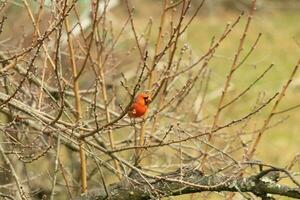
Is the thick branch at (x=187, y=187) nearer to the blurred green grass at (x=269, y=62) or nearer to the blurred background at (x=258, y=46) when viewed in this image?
the blurred background at (x=258, y=46)

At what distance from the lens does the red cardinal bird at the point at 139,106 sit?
4207 mm

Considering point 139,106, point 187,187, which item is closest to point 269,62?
point 187,187

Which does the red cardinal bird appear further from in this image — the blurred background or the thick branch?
the blurred background

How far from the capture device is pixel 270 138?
15844 mm

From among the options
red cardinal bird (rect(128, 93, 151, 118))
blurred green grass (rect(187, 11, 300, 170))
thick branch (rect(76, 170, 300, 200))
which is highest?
blurred green grass (rect(187, 11, 300, 170))

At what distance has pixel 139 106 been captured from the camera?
4211 millimetres

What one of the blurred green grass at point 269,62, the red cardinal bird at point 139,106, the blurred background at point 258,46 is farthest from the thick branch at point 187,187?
the blurred green grass at point 269,62

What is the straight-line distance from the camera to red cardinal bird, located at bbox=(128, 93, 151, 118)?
4.21 meters

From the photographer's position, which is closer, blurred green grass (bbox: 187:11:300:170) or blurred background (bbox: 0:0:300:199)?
blurred background (bbox: 0:0:300:199)

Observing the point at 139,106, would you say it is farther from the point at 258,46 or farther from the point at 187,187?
the point at 258,46

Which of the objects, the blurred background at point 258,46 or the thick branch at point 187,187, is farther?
the blurred background at point 258,46

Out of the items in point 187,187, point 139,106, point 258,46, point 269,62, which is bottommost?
point 187,187

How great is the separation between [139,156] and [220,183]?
85 centimetres

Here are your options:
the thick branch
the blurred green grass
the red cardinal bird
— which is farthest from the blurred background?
the red cardinal bird
